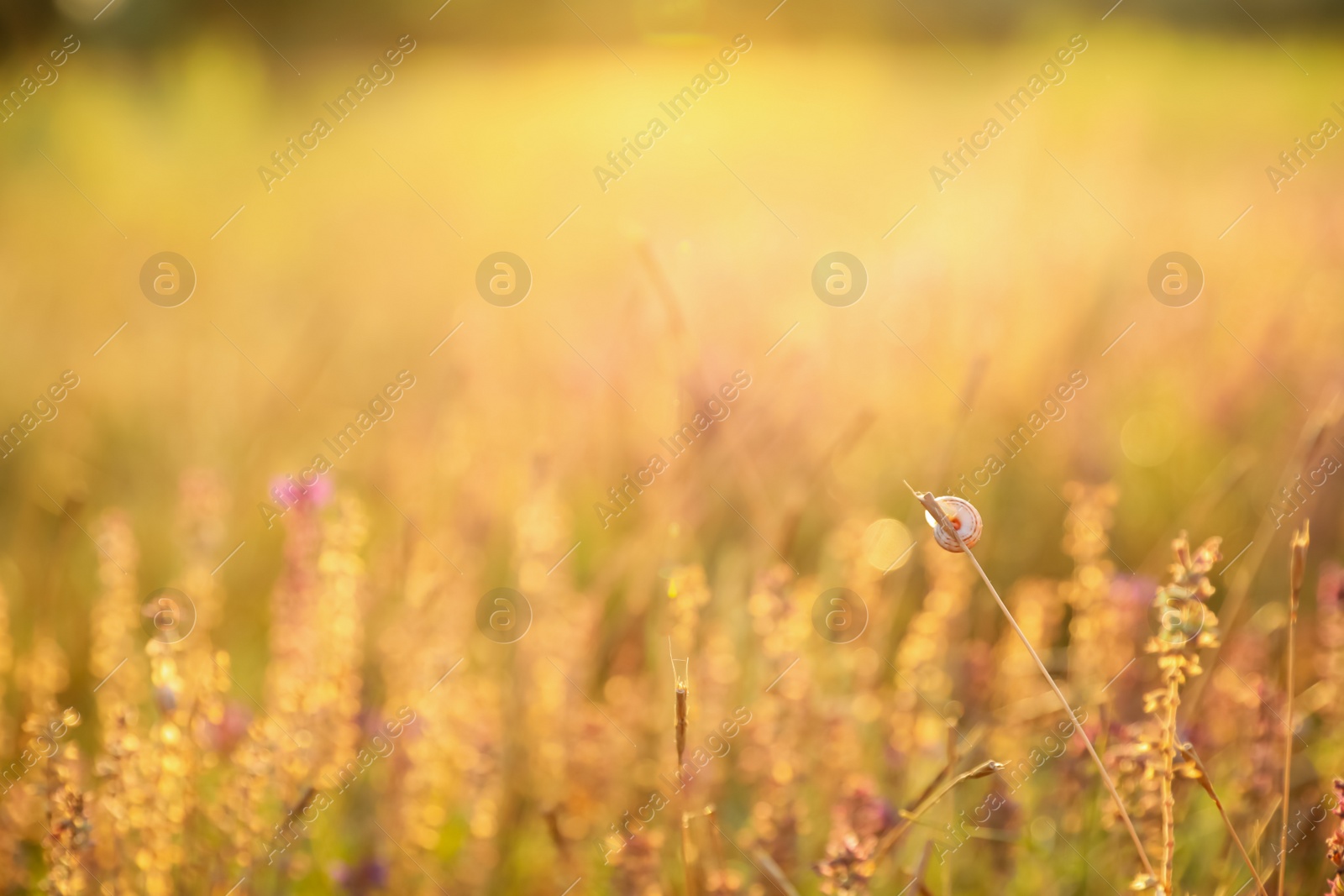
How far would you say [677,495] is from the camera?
76.1 inches

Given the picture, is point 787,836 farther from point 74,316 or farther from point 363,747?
point 74,316

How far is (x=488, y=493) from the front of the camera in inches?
94.7

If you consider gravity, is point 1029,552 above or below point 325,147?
below

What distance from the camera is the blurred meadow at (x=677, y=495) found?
1.49 m

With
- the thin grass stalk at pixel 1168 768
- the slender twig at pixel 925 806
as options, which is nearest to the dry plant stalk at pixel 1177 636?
the thin grass stalk at pixel 1168 768

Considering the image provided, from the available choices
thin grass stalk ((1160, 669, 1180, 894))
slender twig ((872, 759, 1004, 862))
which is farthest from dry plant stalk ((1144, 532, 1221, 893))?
slender twig ((872, 759, 1004, 862))

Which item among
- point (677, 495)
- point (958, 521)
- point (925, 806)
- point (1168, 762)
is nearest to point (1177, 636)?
point (1168, 762)

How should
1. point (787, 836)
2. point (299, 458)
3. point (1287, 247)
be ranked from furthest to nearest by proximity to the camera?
point (1287, 247) → point (299, 458) → point (787, 836)

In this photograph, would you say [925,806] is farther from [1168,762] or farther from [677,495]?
[677,495]

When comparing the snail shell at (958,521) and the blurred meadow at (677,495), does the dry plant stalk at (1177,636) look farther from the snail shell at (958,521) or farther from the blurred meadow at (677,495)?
the snail shell at (958,521)

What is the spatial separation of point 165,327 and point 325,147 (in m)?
3.84

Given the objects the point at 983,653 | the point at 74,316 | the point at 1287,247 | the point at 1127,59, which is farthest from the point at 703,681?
the point at 1127,59

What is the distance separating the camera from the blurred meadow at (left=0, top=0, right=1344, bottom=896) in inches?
58.7

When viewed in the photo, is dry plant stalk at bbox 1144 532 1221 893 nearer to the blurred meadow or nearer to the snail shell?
the blurred meadow
